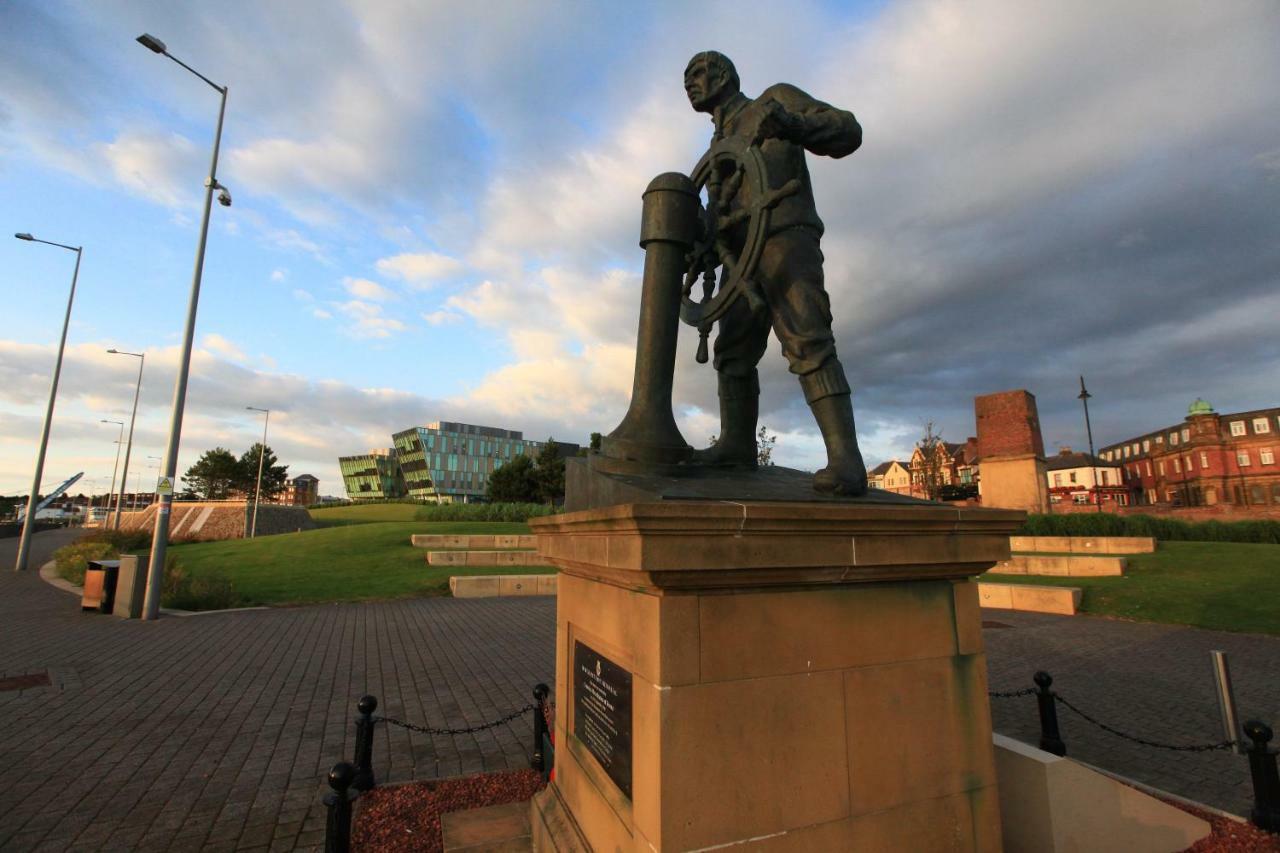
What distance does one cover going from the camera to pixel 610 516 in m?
2.46

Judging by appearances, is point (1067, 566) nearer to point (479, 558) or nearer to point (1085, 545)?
point (1085, 545)

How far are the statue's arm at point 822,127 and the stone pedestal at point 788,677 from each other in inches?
87.2

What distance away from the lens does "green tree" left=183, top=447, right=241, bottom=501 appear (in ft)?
223

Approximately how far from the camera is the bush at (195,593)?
15.0 metres

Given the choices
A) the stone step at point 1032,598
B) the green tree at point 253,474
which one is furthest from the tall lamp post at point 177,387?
the green tree at point 253,474

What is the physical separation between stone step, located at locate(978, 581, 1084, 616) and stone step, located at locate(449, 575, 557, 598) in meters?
11.6

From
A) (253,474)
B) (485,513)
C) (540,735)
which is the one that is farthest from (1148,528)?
(253,474)

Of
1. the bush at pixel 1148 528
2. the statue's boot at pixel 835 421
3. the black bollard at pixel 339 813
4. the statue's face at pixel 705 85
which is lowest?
the black bollard at pixel 339 813

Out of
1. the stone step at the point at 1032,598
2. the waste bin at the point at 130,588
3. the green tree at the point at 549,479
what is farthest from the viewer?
the green tree at the point at 549,479

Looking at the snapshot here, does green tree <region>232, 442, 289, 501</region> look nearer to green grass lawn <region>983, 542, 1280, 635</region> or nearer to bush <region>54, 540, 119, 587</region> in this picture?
bush <region>54, 540, 119, 587</region>

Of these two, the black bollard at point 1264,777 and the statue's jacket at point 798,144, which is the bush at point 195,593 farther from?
the black bollard at point 1264,777

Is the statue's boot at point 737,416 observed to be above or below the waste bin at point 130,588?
above

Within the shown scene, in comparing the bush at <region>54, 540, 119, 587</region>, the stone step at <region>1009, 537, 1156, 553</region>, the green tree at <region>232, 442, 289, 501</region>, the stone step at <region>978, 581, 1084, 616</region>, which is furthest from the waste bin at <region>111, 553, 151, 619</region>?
the green tree at <region>232, 442, 289, 501</region>

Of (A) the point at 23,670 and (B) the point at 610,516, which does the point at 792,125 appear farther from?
(A) the point at 23,670
